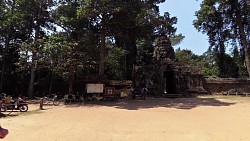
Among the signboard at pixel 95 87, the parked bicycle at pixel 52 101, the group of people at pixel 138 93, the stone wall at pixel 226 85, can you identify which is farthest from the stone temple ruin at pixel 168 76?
the parked bicycle at pixel 52 101

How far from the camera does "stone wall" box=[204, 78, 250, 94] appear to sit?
3100 centimetres

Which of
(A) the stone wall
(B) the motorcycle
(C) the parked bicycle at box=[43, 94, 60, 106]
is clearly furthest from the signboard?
(A) the stone wall

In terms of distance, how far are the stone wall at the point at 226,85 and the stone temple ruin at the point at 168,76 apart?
3.95ft

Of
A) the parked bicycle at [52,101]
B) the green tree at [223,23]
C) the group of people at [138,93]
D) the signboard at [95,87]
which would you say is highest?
the green tree at [223,23]

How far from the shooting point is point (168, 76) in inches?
1177

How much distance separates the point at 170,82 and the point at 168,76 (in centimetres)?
88

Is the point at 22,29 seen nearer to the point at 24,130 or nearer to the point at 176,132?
the point at 24,130

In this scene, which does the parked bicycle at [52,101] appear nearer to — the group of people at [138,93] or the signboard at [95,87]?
the signboard at [95,87]

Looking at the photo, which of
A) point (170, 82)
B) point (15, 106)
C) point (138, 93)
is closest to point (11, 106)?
point (15, 106)

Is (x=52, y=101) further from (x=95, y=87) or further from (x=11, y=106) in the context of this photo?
(x=11, y=106)

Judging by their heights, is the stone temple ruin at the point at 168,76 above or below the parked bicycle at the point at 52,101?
above

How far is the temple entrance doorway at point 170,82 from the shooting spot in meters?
28.7

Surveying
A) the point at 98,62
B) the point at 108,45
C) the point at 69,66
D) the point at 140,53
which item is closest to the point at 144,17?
the point at 98,62

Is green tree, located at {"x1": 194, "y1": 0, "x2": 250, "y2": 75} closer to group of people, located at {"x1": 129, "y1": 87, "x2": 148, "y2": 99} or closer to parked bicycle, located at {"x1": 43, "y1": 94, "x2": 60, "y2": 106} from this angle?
group of people, located at {"x1": 129, "y1": 87, "x2": 148, "y2": 99}
